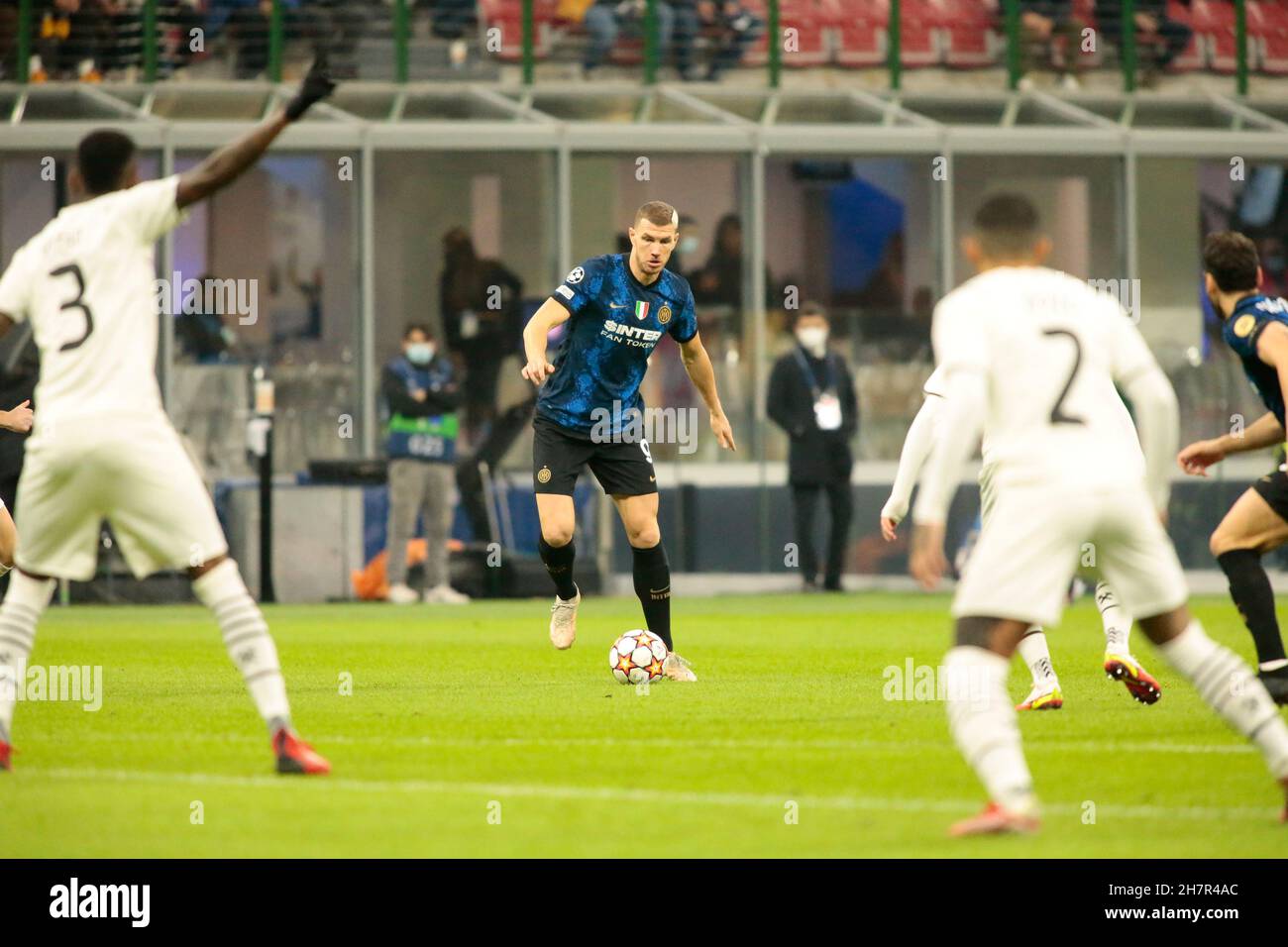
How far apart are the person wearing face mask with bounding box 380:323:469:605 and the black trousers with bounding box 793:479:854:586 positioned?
3410 millimetres

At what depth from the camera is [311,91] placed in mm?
7012

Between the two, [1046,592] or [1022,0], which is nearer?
[1046,592]

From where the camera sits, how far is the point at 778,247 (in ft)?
80.3

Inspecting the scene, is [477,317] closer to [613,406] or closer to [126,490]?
[613,406]

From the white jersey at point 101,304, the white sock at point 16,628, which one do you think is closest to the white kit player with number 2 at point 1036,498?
the white jersey at point 101,304

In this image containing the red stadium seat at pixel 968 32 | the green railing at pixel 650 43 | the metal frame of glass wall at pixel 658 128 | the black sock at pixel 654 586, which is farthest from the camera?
the red stadium seat at pixel 968 32

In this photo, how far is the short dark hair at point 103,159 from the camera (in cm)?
726

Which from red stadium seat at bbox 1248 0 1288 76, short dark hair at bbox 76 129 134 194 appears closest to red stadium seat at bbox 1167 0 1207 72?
red stadium seat at bbox 1248 0 1288 76

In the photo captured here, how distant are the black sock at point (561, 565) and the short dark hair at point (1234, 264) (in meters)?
3.98

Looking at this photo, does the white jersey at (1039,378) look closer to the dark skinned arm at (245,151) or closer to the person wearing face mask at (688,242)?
the dark skinned arm at (245,151)

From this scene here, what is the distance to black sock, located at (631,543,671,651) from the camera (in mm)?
11250

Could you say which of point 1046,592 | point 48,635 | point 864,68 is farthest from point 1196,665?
point 864,68

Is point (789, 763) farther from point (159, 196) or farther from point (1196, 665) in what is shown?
point (159, 196)
